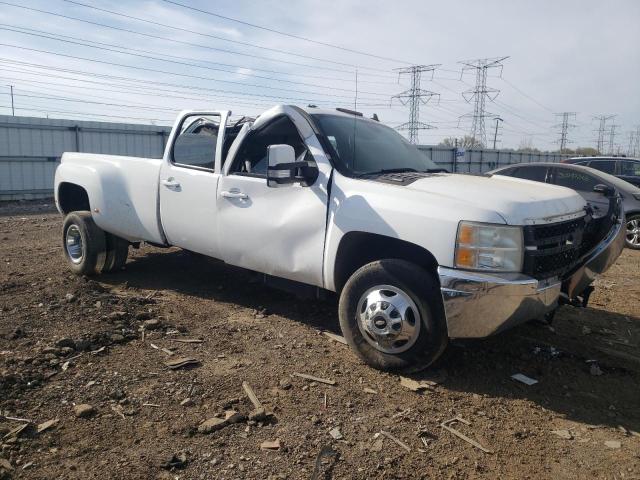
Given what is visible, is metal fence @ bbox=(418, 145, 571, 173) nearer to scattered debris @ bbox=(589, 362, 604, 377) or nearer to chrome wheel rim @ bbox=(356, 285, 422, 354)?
scattered debris @ bbox=(589, 362, 604, 377)

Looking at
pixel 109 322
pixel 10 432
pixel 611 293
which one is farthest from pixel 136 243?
pixel 611 293

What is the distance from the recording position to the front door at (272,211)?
4207mm

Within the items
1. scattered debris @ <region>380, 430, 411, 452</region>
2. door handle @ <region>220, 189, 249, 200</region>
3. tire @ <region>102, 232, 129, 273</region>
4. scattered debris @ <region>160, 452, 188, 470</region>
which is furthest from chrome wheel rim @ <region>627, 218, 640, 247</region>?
scattered debris @ <region>160, 452, 188, 470</region>

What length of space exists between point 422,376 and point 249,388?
1.27 meters

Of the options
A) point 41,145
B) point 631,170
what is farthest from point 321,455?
point 41,145

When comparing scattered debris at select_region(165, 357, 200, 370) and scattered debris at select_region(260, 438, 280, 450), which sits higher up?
scattered debris at select_region(165, 357, 200, 370)

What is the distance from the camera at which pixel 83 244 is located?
6203 millimetres

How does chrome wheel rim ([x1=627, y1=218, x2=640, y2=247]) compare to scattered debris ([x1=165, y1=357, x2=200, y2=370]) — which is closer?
scattered debris ([x1=165, y1=357, x2=200, y2=370])

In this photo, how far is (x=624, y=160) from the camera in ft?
40.6

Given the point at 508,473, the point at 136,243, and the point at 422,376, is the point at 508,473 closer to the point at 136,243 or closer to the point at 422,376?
the point at 422,376

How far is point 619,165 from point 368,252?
10.8m

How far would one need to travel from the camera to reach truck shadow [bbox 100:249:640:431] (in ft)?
11.7

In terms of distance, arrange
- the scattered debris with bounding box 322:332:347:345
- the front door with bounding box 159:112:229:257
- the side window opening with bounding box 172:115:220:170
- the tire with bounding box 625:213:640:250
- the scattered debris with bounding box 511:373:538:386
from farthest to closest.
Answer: the tire with bounding box 625:213:640:250, the side window opening with bounding box 172:115:220:170, the front door with bounding box 159:112:229:257, the scattered debris with bounding box 322:332:347:345, the scattered debris with bounding box 511:373:538:386

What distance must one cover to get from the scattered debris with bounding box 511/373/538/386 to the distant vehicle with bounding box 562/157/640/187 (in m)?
9.79
